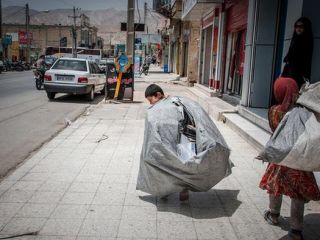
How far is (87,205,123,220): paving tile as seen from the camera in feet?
13.2

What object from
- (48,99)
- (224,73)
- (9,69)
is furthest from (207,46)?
(9,69)

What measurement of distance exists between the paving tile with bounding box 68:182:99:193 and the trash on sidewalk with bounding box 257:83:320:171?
2.47m

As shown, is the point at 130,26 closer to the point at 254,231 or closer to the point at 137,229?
the point at 137,229

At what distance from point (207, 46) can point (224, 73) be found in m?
4.74

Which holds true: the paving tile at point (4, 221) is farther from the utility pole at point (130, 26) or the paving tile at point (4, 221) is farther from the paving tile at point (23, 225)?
the utility pole at point (130, 26)

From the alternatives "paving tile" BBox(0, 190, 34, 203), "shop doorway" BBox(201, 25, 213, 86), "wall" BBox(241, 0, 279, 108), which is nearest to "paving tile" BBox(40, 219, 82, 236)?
"paving tile" BBox(0, 190, 34, 203)

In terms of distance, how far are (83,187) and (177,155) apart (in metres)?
1.63

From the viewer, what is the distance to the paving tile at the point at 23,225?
144 inches

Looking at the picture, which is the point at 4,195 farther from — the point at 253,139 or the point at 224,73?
the point at 224,73

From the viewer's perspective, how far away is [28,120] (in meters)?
10.1

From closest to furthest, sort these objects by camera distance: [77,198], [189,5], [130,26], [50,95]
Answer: [77,198] → [50,95] → [130,26] → [189,5]

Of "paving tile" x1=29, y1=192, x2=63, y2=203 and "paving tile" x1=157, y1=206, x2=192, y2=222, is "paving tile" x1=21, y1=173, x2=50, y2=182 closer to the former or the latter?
"paving tile" x1=29, y1=192, x2=63, y2=203

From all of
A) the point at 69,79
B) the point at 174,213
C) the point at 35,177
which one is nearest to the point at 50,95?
the point at 69,79

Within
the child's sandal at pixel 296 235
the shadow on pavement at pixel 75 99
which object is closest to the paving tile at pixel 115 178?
the child's sandal at pixel 296 235
